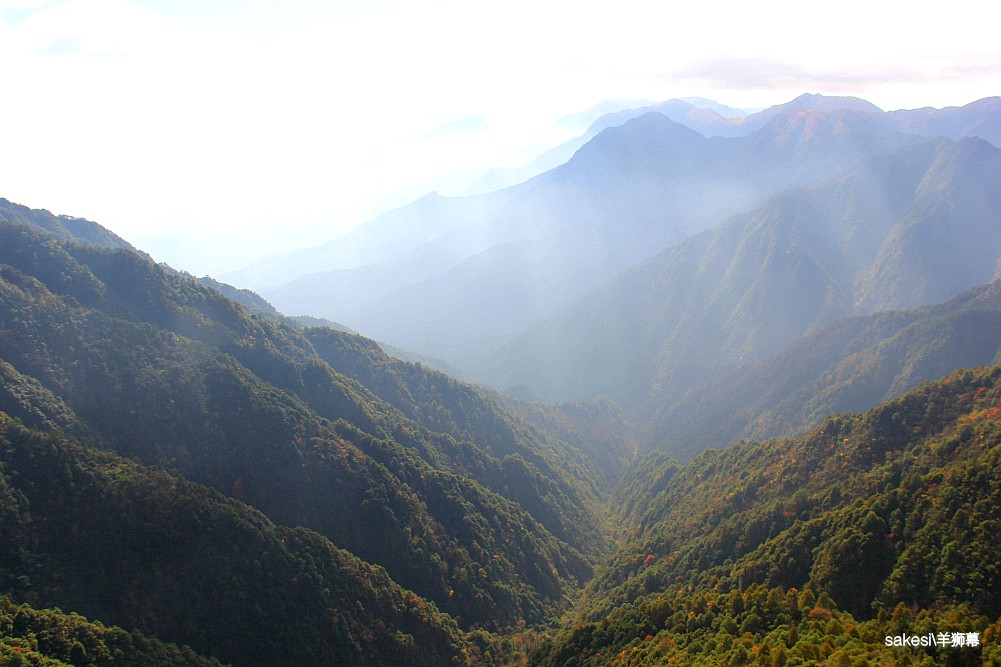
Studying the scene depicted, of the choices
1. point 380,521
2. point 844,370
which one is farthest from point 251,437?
point 844,370

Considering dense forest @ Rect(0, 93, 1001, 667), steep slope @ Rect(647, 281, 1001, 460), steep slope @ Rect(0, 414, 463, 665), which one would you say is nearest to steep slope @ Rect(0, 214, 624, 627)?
dense forest @ Rect(0, 93, 1001, 667)

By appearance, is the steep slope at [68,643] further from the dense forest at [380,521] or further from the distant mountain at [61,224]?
the distant mountain at [61,224]

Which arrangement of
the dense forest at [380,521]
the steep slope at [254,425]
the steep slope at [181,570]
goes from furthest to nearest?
the steep slope at [254,425]
the steep slope at [181,570]
the dense forest at [380,521]

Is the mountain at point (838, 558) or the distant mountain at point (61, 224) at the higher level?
the distant mountain at point (61, 224)

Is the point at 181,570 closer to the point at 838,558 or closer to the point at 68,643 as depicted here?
the point at 68,643

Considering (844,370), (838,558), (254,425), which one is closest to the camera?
(838,558)

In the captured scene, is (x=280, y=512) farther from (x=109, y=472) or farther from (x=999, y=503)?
(x=999, y=503)

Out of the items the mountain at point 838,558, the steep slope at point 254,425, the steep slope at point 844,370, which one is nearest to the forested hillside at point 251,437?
the steep slope at point 254,425
